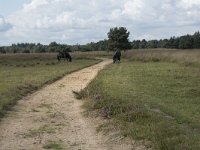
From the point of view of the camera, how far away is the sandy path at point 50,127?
11.0 metres

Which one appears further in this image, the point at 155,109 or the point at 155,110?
the point at 155,109

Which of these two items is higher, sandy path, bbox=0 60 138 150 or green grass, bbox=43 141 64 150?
green grass, bbox=43 141 64 150

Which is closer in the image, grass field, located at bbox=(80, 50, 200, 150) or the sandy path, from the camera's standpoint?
grass field, located at bbox=(80, 50, 200, 150)

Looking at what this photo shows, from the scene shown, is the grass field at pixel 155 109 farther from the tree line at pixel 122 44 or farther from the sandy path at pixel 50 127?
the tree line at pixel 122 44

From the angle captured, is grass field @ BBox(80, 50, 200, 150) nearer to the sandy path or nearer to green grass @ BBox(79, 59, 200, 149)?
green grass @ BBox(79, 59, 200, 149)

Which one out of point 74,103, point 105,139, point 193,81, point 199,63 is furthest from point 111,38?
point 105,139

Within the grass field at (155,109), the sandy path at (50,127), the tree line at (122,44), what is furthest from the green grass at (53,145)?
the tree line at (122,44)

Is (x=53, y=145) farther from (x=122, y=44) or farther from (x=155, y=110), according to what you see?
(x=122, y=44)

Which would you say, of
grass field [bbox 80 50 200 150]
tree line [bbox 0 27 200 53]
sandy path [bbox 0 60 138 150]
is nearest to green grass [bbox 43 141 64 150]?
sandy path [bbox 0 60 138 150]

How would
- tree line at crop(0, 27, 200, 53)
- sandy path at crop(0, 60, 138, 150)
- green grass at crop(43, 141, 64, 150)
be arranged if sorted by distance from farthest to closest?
tree line at crop(0, 27, 200, 53) < sandy path at crop(0, 60, 138, 150) < green grass at crop(43, 141, 64, 150)

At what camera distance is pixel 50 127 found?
1316 centimetres

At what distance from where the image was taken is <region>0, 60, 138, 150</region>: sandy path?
11.0m

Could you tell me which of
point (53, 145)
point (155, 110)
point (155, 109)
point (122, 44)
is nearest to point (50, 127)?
point (53, 145)

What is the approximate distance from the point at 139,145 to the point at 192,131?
1.69 meters
